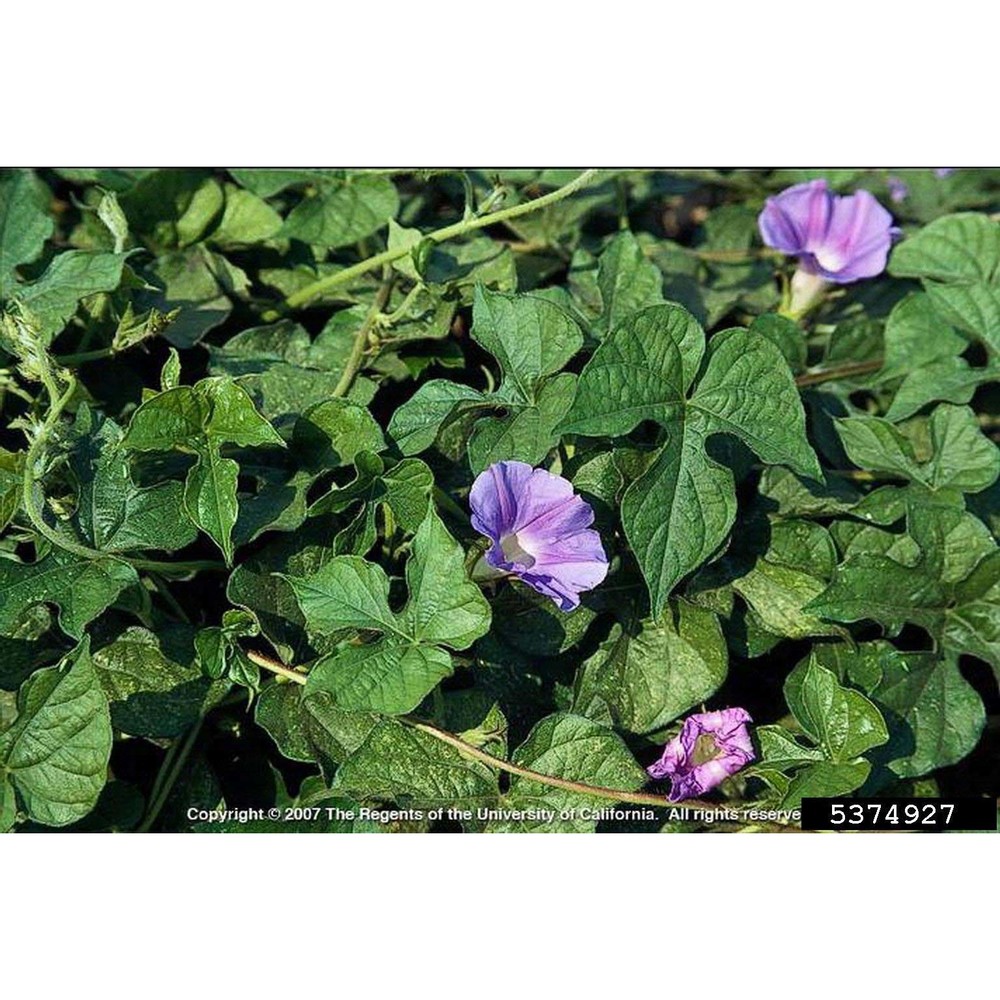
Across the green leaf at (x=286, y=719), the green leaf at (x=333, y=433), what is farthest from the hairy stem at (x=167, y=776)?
the green leaf at (x=333, y=433)

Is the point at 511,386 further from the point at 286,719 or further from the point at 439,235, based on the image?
the point at 286,719

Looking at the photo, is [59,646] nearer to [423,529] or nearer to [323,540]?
[323,540]

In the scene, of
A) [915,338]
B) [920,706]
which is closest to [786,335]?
[915,338]

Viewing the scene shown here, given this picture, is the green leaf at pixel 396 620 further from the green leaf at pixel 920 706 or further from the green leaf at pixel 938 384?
the green leaf at pixel 938 384

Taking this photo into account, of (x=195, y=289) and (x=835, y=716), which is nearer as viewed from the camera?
(x=835, y=716)

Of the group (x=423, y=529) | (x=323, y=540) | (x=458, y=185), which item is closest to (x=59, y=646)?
(x=323, y=540)
